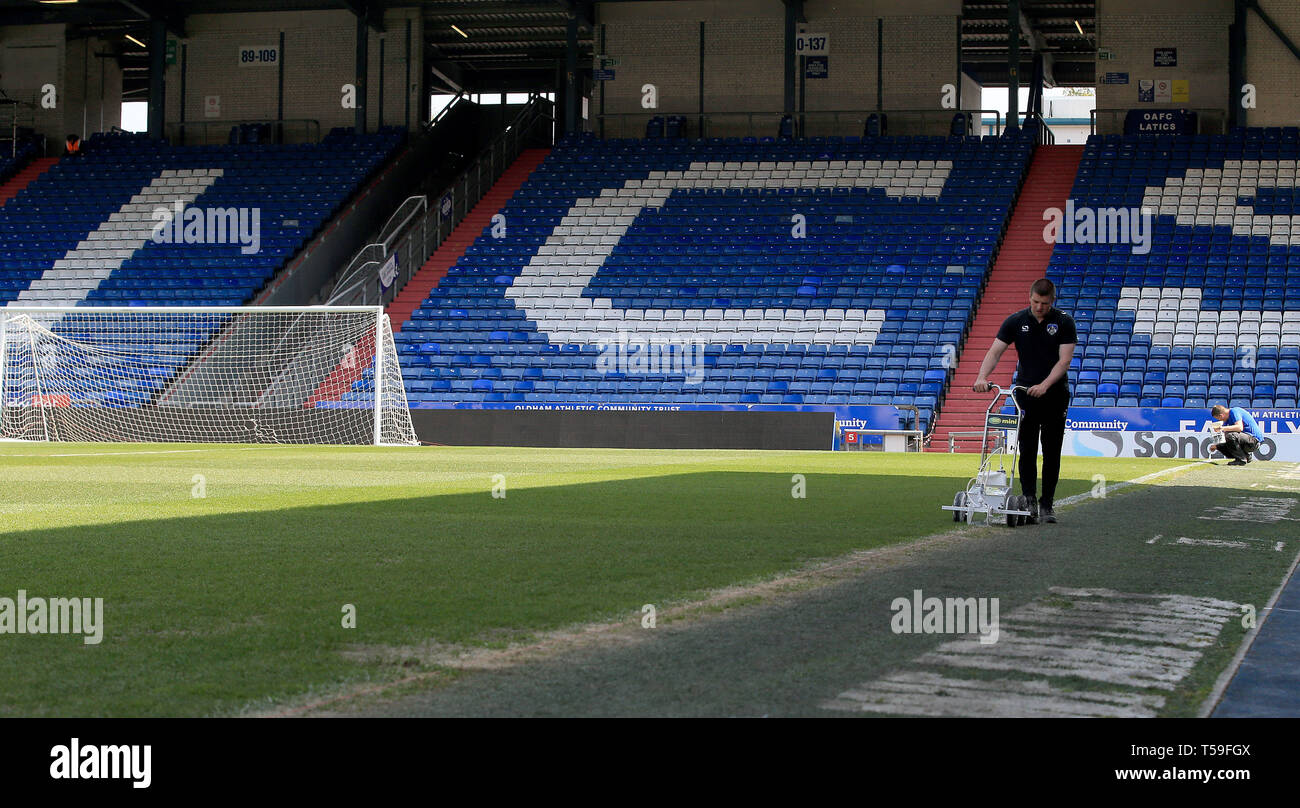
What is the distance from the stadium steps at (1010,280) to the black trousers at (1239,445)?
13.5ft

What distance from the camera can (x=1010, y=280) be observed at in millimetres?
32812

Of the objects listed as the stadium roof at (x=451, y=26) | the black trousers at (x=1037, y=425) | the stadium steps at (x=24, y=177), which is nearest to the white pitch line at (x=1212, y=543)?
the black trousers at (x=1037, y=425)

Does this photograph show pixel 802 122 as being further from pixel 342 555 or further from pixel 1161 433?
pixel 342 555

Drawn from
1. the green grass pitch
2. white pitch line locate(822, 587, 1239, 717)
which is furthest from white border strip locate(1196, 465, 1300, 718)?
the green grass pitch

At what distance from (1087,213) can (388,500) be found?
85.8ft

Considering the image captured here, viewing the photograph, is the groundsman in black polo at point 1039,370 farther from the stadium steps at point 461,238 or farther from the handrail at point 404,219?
the handrail at point 404,219

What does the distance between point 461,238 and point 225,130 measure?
10.6m

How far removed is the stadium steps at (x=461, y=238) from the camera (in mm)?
35594

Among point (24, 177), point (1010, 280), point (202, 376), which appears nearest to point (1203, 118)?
point (1010, 280)

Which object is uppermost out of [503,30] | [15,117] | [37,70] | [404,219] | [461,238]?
[503,30]

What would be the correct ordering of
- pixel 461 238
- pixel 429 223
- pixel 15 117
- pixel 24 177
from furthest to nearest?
pixel 15 117 < pixel 24 177 < pixel 429 223 < pixel 461 238

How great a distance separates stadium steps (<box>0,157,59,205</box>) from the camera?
42.0 metres

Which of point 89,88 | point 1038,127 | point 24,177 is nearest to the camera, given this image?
point 1038,127

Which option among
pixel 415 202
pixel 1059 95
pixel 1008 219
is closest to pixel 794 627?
pixel 1008 219
